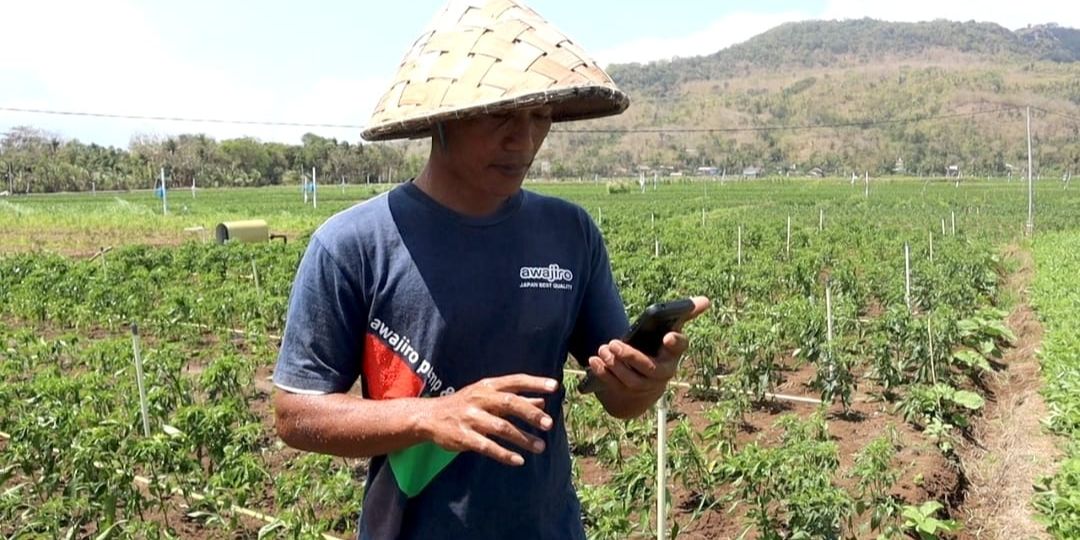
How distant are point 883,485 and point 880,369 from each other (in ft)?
8.59

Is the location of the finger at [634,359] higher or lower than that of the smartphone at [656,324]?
lower

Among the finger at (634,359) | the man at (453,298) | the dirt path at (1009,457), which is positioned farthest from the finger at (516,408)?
the dirt path at (1009,457)

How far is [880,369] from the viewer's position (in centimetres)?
735

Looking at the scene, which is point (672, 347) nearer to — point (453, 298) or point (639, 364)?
point (639, 364)

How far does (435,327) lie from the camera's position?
64.5 inches

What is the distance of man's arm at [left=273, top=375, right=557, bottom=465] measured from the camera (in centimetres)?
137

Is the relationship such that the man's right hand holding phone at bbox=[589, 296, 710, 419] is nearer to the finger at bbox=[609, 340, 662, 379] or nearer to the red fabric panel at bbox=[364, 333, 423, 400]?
the finger at bbox=[609, 340, 662, 379]

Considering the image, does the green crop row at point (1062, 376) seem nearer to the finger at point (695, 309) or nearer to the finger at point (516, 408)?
the finger at point (695, 309)

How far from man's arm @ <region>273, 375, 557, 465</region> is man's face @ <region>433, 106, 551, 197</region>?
Answer: 0.39m

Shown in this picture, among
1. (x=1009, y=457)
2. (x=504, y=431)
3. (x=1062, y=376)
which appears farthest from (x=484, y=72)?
(x=1062, y=376)

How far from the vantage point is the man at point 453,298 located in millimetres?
1599

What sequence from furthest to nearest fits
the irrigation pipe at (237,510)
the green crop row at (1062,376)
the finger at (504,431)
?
the green crop row at (1062,376) → the irrigation pipe at (237,510) → the finger at (504,431)

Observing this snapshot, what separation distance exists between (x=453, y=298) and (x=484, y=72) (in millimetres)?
392

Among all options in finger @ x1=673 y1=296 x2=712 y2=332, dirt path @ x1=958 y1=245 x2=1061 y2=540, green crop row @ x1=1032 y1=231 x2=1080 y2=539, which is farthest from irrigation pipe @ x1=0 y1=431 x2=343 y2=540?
dirt path @ x1=958 y1=245 x2=1061 y2=540
